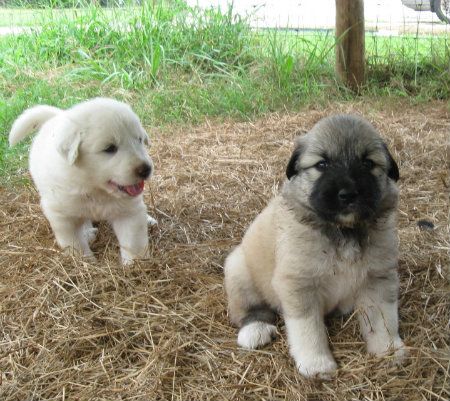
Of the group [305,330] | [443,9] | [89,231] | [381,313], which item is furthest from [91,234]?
[443,9]

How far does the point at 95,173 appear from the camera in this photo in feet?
12.4

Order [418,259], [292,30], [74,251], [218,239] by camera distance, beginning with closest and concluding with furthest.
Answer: [418,259] → [74,251] → [218,239] → [292,30]

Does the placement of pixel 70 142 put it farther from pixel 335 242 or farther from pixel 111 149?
pixel 335 242

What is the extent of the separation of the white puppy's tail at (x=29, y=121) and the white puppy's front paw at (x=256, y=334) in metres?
2.55

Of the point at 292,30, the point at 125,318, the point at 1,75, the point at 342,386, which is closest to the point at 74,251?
the point at 125,318

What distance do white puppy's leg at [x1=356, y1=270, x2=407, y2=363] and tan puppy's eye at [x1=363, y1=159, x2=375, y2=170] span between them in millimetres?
535

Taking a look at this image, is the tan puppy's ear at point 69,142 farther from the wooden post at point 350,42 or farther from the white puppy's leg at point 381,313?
the wooden post at point 350,42

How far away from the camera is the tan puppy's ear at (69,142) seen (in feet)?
12.1

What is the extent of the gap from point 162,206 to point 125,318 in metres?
1.82

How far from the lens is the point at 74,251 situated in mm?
3904

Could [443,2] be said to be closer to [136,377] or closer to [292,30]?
[292,30]

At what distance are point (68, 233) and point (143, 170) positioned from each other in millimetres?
782

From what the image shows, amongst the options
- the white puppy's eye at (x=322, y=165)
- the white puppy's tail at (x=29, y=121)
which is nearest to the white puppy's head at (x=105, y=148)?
the white puppy's tail at (x=29, y=121)

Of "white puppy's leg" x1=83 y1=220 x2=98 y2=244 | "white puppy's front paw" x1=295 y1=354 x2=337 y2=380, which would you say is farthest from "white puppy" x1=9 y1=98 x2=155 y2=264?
"white puppy's front paw" x1=295 y1=354 x2=337 y2=380
